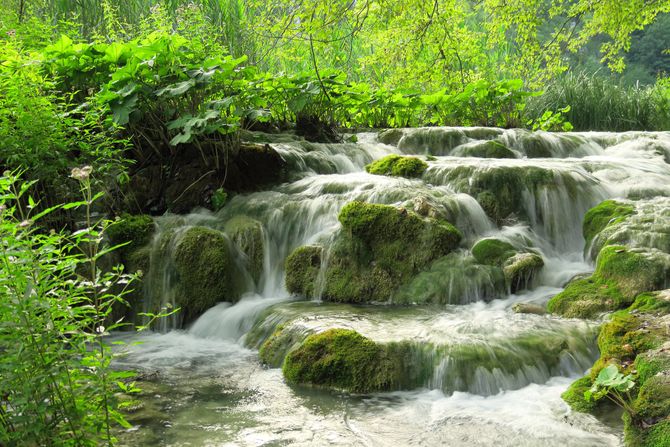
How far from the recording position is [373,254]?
6.68 m

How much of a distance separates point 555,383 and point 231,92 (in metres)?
5.47

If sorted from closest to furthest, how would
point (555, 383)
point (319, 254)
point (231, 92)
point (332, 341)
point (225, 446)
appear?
point (225, 446), point (555, 383), point (332, 341), point (319, 254), point (231, 92)

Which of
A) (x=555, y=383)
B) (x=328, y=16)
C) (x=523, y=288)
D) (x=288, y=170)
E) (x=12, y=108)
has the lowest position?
(x=555, y=383)

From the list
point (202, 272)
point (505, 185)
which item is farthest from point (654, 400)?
point (202, 272)

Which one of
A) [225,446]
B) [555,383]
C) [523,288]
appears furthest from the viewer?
[523,288]

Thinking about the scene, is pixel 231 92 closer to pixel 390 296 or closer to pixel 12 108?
pixel 12 108

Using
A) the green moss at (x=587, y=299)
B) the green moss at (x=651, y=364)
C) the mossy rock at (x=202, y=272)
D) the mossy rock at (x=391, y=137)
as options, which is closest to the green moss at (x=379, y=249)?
the mossy rock at (x=202, y=272)

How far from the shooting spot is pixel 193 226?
23.8 feet

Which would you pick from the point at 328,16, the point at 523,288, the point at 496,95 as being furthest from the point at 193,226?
the point at 496,95

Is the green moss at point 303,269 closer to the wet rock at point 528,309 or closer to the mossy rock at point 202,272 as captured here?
the mossy rock at point 202,272

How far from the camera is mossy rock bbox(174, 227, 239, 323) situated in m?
6.77

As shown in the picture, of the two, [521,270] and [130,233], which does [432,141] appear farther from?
[130,233]

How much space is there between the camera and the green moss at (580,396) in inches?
156

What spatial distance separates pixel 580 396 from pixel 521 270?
7.17 ft
